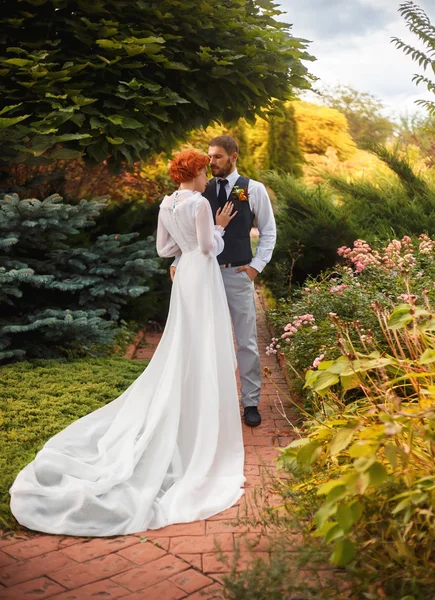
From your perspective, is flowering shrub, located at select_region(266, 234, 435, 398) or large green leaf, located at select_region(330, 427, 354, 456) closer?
large green leaf, located at select_region(330, 427, 354, 456)

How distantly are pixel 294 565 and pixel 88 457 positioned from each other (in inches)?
70.5

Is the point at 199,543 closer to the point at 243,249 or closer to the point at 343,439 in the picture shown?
the point at 343,439

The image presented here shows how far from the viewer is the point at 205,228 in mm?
4320

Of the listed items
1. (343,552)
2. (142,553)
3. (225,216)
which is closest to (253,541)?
(142,553)

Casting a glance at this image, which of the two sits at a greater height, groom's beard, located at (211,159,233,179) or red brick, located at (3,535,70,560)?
groom's beard, located at (211,159,233,179)

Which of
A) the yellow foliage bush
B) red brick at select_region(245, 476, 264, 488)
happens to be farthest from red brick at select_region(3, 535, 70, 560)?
the yellow foliage bush

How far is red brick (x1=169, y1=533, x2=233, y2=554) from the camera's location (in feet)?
10.3

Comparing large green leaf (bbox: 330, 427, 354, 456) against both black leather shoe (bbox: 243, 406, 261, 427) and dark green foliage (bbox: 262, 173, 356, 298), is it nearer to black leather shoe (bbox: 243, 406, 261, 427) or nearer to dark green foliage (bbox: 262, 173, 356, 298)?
black leather shoe (bbox: 243, 406, 261, 427)

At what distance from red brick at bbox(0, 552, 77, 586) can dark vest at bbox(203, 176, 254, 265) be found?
2.50m

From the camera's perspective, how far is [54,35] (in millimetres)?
6551

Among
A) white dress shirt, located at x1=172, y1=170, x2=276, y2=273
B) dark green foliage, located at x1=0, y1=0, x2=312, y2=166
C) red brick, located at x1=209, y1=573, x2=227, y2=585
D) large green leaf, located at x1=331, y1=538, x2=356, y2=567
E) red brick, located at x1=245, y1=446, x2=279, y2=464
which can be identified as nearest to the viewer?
large green leaf, located at x1=331, y1=538, x2=356, y2=567

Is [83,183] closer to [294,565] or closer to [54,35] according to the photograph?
[54,35]

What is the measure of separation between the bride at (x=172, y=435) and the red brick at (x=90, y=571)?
0.28 metres

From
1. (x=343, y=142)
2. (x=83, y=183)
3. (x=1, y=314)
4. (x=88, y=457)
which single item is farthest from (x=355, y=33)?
(x=343, y=142)
